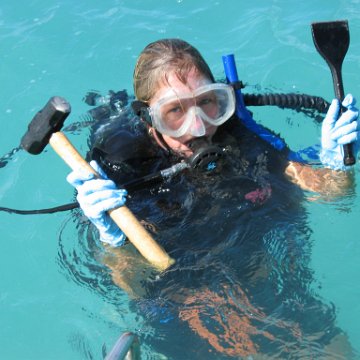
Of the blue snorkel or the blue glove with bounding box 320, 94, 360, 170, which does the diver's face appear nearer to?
the blue snorkel

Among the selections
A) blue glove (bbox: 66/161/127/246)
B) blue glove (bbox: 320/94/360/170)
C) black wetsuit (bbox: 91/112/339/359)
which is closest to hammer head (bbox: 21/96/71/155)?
blue glove (bbox: 66/161/127/246)

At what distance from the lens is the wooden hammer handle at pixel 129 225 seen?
8.57ft

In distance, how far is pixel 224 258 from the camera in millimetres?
3342

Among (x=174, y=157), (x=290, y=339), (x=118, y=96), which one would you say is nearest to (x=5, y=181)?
(x=118, y=96)

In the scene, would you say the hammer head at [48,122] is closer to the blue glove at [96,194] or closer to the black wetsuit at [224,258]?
the blue glove at [96,194]

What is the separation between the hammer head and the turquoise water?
1.23m

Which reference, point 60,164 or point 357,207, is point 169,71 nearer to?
point 357,207

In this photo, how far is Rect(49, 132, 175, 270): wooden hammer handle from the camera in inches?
103

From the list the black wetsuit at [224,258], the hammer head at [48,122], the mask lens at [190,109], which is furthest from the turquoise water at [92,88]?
the hammer head at [48,122]

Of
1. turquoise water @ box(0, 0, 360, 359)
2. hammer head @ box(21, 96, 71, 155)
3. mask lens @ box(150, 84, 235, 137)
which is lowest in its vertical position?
turquoise water @ box(0, 0, 360, 359)

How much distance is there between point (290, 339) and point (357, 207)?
4.20 feet

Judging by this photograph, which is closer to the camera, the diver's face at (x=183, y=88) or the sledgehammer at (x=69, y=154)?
the sledgehammer at (x=69, y=154)

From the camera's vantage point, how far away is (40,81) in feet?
19.7

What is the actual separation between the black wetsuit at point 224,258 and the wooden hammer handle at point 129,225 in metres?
0.57
